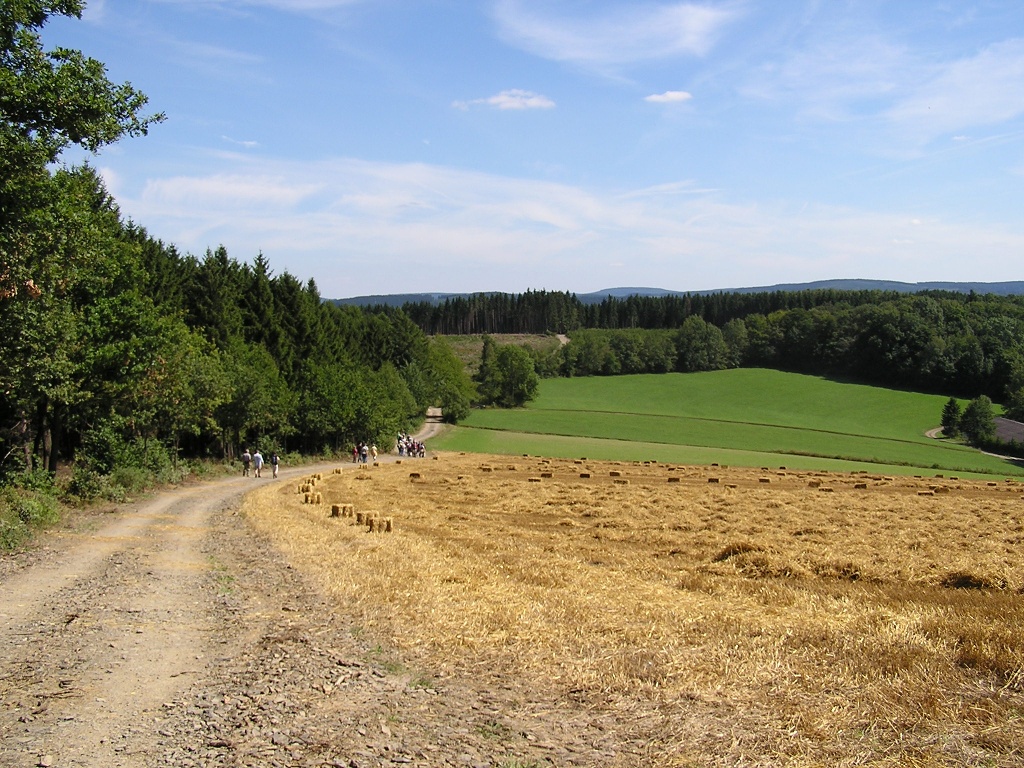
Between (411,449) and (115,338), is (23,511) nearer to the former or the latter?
(115,338)

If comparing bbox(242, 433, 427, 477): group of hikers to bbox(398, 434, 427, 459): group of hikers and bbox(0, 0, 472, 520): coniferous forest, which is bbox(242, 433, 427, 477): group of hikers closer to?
bbox(398, 434, 427, 459): group of hikers

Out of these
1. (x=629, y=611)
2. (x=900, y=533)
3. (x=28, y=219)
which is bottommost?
(x=900, y=533)

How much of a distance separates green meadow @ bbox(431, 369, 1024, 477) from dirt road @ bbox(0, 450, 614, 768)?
54407 millimetres

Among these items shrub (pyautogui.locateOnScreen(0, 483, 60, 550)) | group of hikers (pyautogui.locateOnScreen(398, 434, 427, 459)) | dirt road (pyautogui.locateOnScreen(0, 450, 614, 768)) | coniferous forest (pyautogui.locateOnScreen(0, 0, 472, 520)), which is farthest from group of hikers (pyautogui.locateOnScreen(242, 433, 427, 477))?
dirt road (pyautogui.locateOnScreen(0, 450, 614, 768))

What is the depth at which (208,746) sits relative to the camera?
6.19m

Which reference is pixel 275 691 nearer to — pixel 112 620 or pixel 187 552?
pixel 112 620

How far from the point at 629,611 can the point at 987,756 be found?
17.2 feet

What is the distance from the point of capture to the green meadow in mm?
69688

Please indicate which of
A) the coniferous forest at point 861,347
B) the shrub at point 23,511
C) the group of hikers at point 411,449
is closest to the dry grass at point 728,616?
the shrub at point 23,511

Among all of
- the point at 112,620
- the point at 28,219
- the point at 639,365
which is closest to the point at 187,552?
the point at 112,620

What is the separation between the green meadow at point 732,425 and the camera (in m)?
69.7

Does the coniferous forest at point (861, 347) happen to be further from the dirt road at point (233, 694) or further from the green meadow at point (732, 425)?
the dirt road at point (233, 694)

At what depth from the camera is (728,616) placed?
10508mm

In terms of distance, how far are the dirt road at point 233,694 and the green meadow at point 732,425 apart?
54.4 m
